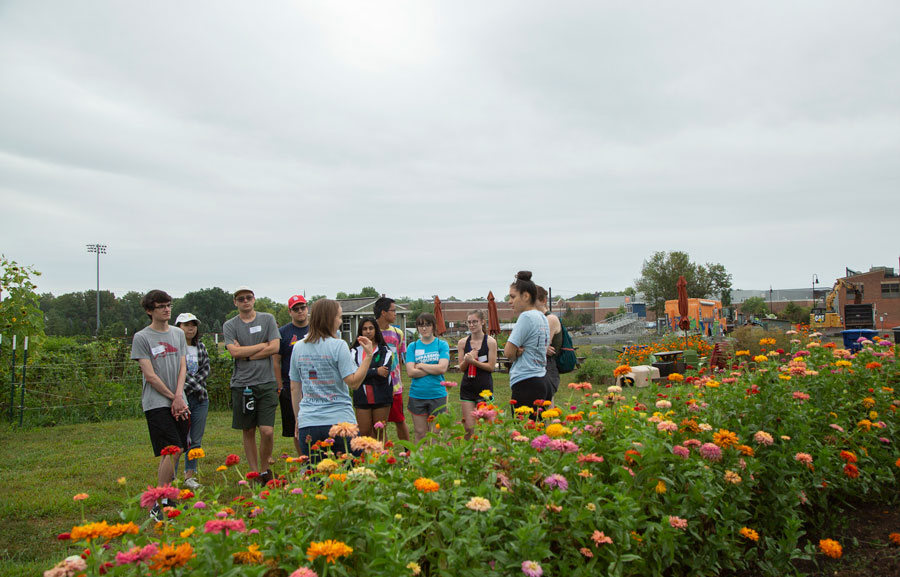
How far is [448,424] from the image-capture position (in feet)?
8.06

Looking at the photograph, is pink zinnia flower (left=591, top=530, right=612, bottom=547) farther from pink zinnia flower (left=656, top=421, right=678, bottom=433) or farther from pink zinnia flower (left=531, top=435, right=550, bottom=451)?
pink zinnia flower (left=656, top=421, right=678, bottom=433)

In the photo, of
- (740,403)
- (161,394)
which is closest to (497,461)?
(740,403)

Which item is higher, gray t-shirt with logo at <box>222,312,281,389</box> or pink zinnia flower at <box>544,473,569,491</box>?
gray t-shirt with logo at <box>222,312,281,389</box>

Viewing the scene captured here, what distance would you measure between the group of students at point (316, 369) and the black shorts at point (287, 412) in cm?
1

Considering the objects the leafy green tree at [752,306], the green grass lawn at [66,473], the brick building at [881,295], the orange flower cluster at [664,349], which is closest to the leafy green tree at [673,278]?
the brick building at [881,295]

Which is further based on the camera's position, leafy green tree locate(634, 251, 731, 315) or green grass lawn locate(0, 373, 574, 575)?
leafy green tree locate(634, 251, 731, 315)

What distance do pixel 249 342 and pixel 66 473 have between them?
2.89 metres

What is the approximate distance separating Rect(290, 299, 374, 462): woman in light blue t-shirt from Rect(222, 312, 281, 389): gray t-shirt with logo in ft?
4.89

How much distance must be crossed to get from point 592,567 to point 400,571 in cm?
76

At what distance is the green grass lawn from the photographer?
12.7 ft

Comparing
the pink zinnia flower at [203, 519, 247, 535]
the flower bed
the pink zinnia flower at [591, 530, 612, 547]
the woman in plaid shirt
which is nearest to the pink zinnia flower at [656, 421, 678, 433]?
the flower bed

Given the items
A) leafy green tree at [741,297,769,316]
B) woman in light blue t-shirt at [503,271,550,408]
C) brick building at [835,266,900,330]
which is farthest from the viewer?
leafy green tree at [741,297,769,316]

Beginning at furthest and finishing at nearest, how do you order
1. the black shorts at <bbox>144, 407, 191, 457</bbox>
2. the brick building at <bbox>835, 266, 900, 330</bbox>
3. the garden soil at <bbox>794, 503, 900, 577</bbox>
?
the brick building at <bbox>835, 266, 900, 330</bbox> → the black shorts at <bbox>144, 407, 191, 457</bbox> → the garden soil at <bbox>794, 503, 900, 577</bbox>

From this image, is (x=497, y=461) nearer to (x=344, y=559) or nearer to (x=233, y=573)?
(x=344, y=559)
